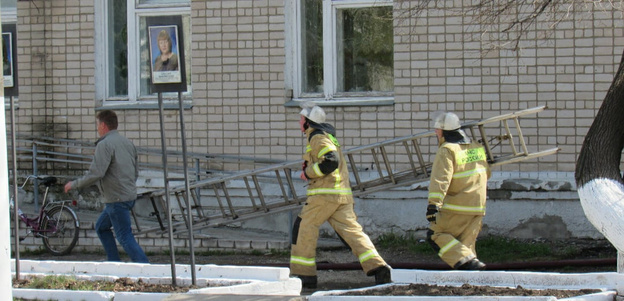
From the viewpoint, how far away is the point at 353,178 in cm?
980

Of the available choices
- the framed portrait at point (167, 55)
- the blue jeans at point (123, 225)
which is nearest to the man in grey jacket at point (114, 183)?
the blue jeans at point (123, 225)

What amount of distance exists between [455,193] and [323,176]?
3.70 ft

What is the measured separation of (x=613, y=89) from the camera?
5895 mm

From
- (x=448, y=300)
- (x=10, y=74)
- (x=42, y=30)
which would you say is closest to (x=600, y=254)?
(x=448, y=300)

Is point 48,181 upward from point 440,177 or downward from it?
downward

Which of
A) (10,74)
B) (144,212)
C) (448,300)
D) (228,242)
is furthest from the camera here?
(144,212)

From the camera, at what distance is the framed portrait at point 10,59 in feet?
22.6

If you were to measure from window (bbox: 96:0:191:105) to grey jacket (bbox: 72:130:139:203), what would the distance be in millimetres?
2327

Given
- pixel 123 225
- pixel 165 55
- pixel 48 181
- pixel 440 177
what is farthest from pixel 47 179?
pixel 440 177

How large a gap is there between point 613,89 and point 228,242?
498 cm

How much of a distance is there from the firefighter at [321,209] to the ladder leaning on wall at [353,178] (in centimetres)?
88

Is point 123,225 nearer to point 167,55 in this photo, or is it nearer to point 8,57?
point 8,57

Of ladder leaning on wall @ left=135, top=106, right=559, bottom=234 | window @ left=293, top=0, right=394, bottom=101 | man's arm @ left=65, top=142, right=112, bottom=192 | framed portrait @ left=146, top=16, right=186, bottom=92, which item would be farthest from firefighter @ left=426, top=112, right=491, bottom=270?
man's arm @ left=65, top=142, right=112, bottom=192

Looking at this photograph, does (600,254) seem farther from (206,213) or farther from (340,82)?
(206,213)
